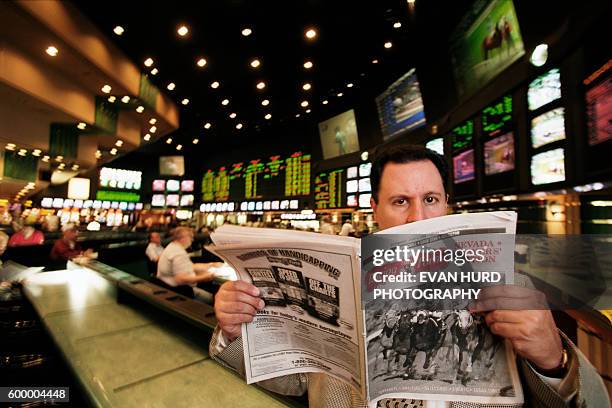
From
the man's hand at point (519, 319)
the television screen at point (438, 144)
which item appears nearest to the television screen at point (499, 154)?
the television screen at point (438, 144)

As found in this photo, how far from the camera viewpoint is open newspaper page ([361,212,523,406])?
56cm

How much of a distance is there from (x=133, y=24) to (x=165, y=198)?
17.2 m

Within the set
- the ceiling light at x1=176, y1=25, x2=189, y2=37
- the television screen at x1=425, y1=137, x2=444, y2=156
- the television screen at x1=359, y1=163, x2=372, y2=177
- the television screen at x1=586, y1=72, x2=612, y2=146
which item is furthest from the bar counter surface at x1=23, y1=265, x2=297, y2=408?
the television screen at x1=359, y1=163, x2=372, y2=177

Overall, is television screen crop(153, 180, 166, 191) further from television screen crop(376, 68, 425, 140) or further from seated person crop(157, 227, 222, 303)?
seated person crop(157, 227, 222, 303)

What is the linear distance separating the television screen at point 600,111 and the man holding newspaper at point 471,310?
2.60 m

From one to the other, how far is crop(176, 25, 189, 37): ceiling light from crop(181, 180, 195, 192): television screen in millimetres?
16349

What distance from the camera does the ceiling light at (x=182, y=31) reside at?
18.6 ft

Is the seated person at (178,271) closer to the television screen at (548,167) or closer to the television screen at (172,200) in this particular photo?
the television screen at (548,167)

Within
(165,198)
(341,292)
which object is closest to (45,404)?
(341,292)

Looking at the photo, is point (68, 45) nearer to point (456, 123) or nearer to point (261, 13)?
point (261, 13)

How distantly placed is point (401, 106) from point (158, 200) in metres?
18.3

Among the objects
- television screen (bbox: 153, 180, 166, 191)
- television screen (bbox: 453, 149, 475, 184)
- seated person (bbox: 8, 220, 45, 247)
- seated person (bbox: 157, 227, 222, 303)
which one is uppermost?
television screen (bbox: 153, 180, 166, 191)

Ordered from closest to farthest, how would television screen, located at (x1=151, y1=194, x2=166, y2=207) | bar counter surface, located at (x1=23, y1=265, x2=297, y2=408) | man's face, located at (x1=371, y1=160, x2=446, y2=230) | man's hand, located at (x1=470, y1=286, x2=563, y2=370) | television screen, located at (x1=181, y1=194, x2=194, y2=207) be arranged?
man's hand, located at (x1=470, y1=286, x2=563, y2=370) → man's face, located at (x1=371, y1=160, x2=446, y2=230) → bar counter surface, located at (x1=23, y1=265, x2=297, y2=408) → television screen, located at (x1=151, y1=194, x2=166, y2=207) → television screen, located at (x1=181, y1=194, x2=194, y2=207)

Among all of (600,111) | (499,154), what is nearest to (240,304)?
A: (600,111)
